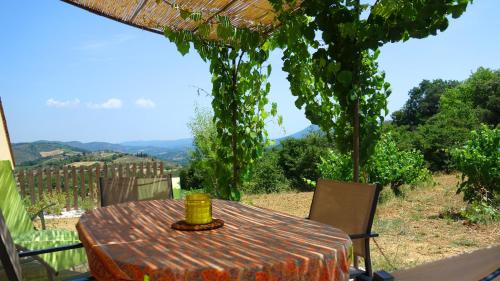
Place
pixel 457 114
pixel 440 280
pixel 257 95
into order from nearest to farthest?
pixel 440 280, pixel 257 95, pixel 457 114

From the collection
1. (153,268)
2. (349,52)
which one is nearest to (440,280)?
(153,268)

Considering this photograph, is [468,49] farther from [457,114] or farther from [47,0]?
[47,0]

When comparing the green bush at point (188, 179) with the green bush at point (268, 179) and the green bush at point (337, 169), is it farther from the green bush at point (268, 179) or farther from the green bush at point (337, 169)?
the green bush at point (337, 169)

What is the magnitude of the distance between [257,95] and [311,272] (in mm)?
3178

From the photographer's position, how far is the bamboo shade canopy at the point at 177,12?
3506mm

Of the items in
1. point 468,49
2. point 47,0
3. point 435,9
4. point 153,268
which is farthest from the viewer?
point 468,49

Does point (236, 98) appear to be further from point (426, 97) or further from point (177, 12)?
point (426, 97)

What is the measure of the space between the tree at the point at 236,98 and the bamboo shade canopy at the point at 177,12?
126mm

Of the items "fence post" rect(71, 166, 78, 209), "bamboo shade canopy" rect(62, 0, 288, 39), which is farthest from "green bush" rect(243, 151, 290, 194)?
"bamboo shade canopy" rect(62, 0, 288, 39)

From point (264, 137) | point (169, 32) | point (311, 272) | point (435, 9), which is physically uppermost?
point (169, 32)

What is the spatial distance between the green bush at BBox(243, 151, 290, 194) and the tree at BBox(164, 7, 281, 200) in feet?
22.6

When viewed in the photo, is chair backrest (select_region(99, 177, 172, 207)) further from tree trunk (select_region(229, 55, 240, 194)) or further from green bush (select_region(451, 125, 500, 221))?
green bush (select_region(451, 125, 500, 221))

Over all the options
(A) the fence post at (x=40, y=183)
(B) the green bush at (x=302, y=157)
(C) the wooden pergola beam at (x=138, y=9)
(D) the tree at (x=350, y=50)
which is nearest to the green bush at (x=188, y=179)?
(B) the green bush at (x=302, y=157)

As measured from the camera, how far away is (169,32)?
3.84m
